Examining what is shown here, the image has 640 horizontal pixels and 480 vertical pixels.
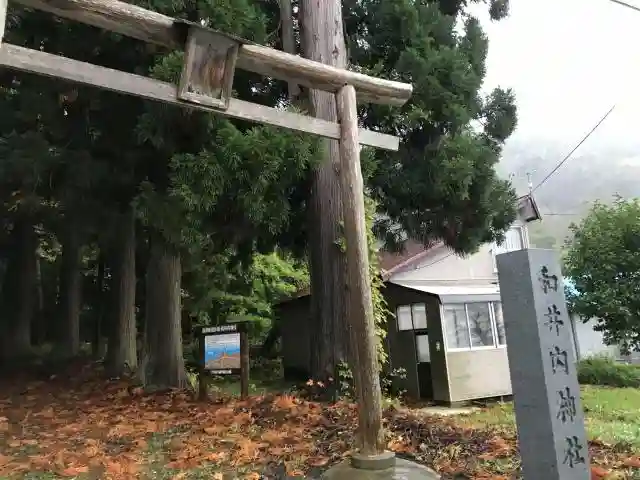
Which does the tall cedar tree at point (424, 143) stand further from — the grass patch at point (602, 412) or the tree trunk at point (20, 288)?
the tree trunk at point (20, 288)

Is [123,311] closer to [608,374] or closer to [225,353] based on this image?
[225,353]

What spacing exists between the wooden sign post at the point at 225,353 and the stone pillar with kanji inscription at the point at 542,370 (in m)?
4.13

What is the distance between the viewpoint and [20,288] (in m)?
11.7

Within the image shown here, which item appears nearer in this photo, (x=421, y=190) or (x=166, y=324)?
(x=421, y=190)

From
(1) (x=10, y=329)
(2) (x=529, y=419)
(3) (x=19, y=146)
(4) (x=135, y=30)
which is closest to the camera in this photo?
(2) (x=529, y=419)

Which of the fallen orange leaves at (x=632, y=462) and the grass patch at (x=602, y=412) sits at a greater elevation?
the fallen orange leaves at (x=632, y=462)

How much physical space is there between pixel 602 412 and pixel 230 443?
28.3 ft

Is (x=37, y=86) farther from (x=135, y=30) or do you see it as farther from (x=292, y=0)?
(x=292, y=0)

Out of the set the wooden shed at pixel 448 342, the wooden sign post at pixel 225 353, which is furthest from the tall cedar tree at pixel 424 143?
the wooden shed at pixel 448 342

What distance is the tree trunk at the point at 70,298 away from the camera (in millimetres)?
11477

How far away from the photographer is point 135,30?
14.6ft

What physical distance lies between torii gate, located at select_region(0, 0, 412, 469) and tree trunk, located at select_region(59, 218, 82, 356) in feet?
25.1

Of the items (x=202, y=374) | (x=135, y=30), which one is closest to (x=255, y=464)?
(x=202, y=374)

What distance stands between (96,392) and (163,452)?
154 inches
